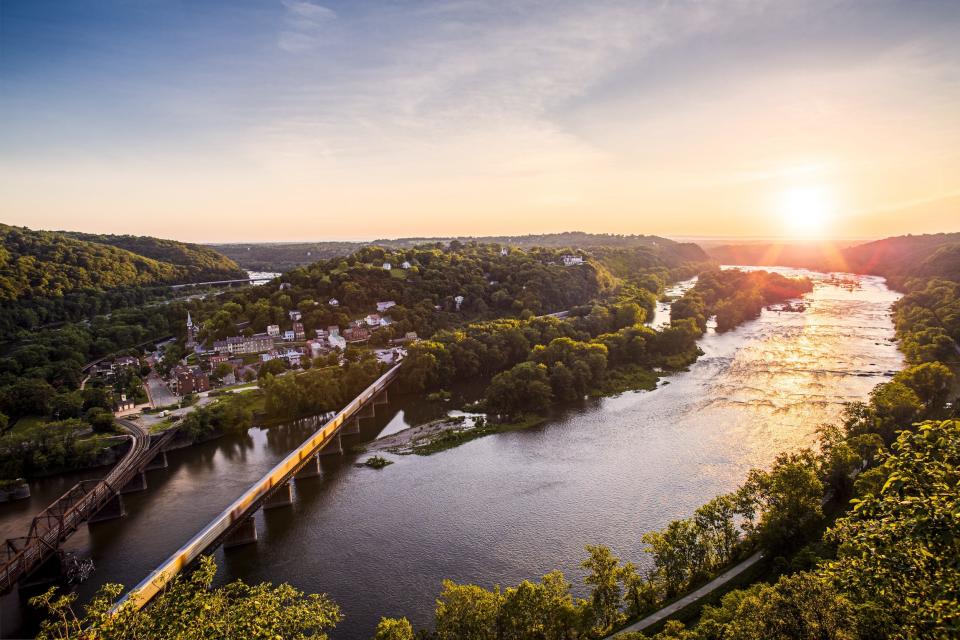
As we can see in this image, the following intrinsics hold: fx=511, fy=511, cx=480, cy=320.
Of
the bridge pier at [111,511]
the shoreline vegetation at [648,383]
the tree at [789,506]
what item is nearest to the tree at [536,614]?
the shoreline vegetation at [648,383]

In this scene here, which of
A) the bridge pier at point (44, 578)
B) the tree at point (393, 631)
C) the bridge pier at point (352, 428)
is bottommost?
the bridge pier at point (44, 578)

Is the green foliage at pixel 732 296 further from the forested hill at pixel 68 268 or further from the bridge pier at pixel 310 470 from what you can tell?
the forested hill at pixel 68 268

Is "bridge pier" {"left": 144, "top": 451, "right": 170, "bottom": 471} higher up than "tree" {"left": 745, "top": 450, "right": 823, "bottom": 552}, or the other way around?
"tree" {"left": 745, "top": 450, "right": 823, "bottom": 552}

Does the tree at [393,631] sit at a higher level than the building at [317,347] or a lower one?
lower

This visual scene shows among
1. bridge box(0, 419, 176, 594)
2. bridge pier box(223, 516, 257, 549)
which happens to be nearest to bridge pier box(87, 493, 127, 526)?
bridge box(0, 419, 176, 594)

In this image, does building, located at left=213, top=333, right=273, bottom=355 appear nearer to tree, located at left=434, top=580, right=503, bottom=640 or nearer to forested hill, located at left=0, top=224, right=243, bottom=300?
forested hill, located at left=0, top=224, right=243, bottom=300

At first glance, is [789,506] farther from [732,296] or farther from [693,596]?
[732,296]

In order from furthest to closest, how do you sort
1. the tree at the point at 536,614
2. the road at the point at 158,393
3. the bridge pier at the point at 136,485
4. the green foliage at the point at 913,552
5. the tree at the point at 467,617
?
Answer: the road at the point at 158,393
the bridge pier at the point at 136,485
the tree at the point at 536,614
the tree at the point at 467,617
the green foliage at the point at 913,552
